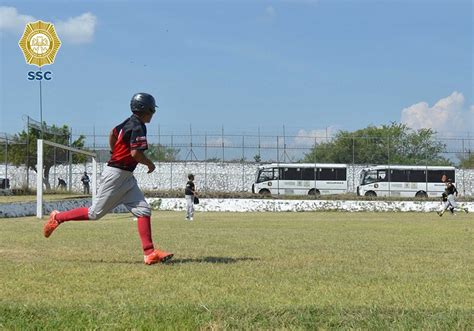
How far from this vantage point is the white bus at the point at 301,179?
51.2 metres

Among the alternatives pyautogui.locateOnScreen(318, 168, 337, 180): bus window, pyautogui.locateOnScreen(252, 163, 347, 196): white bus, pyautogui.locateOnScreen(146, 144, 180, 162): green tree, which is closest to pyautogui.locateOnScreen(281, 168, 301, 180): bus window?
pyautogui.locateOnScreen(252, 163, 347, 196): white bus

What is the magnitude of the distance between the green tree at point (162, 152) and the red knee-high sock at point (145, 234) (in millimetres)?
39318

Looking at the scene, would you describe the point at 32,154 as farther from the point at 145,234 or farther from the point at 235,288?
the point at 235,288

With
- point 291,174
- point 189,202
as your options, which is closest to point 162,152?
point 291,174

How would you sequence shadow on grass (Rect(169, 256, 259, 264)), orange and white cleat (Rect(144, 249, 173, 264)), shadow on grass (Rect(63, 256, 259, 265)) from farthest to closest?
shadow on grass (Rect(169, 256, 259, 264)), shadow on grass (Rect(63, 256, 259, 265)), orange and white cleat (Rect(144, 249, 173, 264))

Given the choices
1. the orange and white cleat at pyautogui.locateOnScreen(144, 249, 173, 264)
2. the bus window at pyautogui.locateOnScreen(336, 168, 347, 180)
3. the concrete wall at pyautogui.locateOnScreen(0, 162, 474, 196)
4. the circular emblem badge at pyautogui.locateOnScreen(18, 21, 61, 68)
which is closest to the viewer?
the orange and white cleat at pyautogui.locateOnScreen(144, 249, 173, 264)

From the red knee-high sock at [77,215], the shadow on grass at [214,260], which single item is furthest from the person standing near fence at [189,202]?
the red knee-high sock at [77,215]

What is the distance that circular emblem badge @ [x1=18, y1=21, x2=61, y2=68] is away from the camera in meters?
31.4

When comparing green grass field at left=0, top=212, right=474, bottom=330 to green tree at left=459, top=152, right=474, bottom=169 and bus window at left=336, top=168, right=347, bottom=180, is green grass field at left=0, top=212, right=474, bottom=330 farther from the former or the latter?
bus window at left=336, top=168, right=347, bottom=180

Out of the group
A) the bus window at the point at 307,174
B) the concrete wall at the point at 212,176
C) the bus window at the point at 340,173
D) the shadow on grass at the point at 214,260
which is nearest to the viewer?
the shadow on grass at the point at 214,260

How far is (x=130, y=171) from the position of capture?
294 inches

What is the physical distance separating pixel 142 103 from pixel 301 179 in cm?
4460

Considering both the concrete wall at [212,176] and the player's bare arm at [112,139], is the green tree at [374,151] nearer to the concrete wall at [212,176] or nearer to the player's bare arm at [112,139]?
the concrete wall at [212,176]

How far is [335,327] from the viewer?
168 inches
